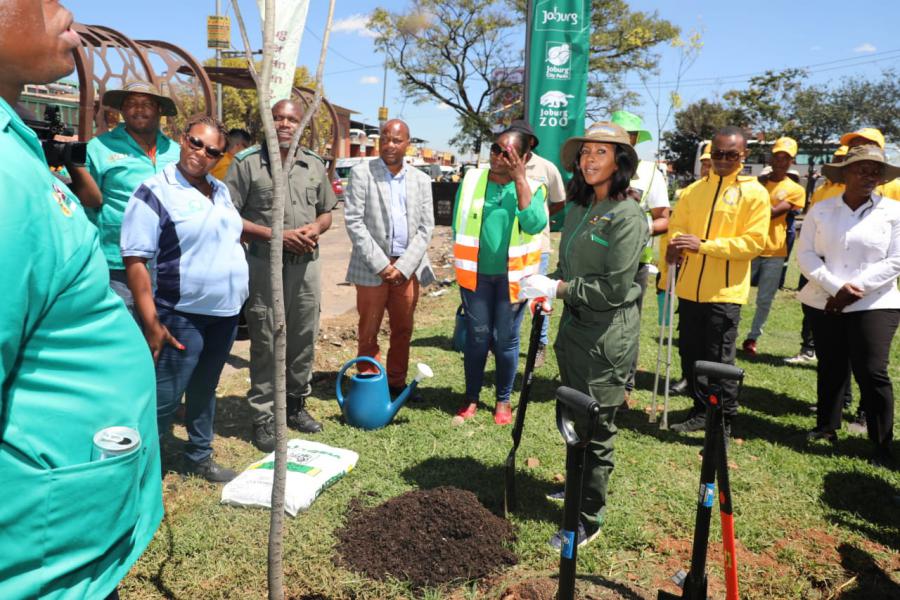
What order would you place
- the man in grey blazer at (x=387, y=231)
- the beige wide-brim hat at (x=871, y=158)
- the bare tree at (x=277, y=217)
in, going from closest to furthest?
the bare tree at (x=277, y=217) → the beige wide-brim hat at (x=871, y=158) → the man in grey blazer at (x=387, y=231)

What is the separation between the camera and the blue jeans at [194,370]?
3342mm

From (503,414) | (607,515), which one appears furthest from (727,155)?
(607,515)

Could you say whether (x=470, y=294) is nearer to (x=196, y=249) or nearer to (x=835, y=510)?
(x=196, y=249)

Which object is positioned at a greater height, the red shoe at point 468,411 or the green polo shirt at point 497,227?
the green polo shirt at point 497,227

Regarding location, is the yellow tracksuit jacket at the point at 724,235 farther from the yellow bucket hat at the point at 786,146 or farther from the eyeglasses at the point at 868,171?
the yellow bucket hat at the point at 786,146

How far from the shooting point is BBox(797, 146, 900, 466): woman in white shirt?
165 inches

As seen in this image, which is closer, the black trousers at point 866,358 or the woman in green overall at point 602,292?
the woman in green overall at point 602,292

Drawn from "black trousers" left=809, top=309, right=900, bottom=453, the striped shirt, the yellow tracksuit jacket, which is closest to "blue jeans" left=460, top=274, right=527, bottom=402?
the yellow tracksuit jacket

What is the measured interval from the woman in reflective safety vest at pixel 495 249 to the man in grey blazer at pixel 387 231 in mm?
435

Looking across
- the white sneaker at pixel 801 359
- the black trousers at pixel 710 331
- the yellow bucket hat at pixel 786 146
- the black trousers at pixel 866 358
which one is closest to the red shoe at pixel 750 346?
the white sneaker at pixel 801 359

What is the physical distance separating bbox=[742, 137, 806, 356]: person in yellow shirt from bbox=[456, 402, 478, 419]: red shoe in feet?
12.3

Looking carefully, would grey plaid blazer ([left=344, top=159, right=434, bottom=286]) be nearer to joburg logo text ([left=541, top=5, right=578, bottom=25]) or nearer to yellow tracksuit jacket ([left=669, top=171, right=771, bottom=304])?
yellow tracksuit jacket ([left=669, top=171, right=771, bottom=304])

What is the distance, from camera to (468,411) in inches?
193

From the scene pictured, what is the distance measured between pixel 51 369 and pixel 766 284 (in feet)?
24.4
